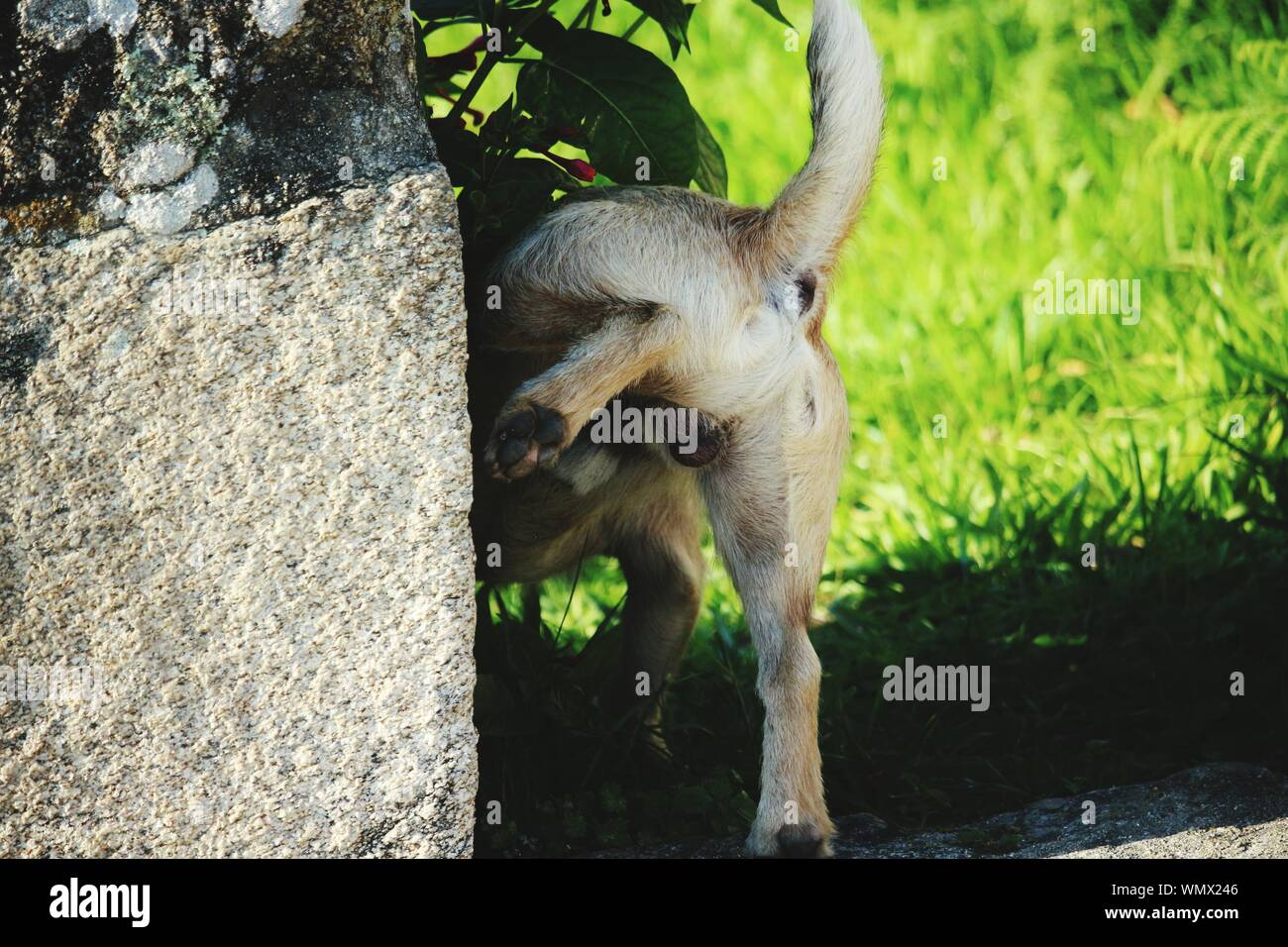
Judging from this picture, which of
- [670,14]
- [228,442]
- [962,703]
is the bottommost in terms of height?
[962,703]

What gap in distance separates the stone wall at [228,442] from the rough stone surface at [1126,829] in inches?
38.2

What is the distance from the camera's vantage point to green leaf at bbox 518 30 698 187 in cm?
321

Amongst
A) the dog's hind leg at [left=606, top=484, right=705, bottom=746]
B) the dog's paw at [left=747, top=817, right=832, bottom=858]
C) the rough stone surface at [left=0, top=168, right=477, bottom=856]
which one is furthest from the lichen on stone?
the dog's paw at [left=747, top=817, right=832, bottom=858]

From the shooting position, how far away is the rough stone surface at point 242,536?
261cm

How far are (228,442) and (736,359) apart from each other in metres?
1.09

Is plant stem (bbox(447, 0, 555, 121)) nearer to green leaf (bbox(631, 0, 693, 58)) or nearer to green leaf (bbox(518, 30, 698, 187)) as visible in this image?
green leaf (bbox(518, 30, 698, 187))

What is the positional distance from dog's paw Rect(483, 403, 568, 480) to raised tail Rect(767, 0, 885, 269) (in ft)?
2.27

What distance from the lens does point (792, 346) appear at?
315cm

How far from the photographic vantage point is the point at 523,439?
2873 millimetres
